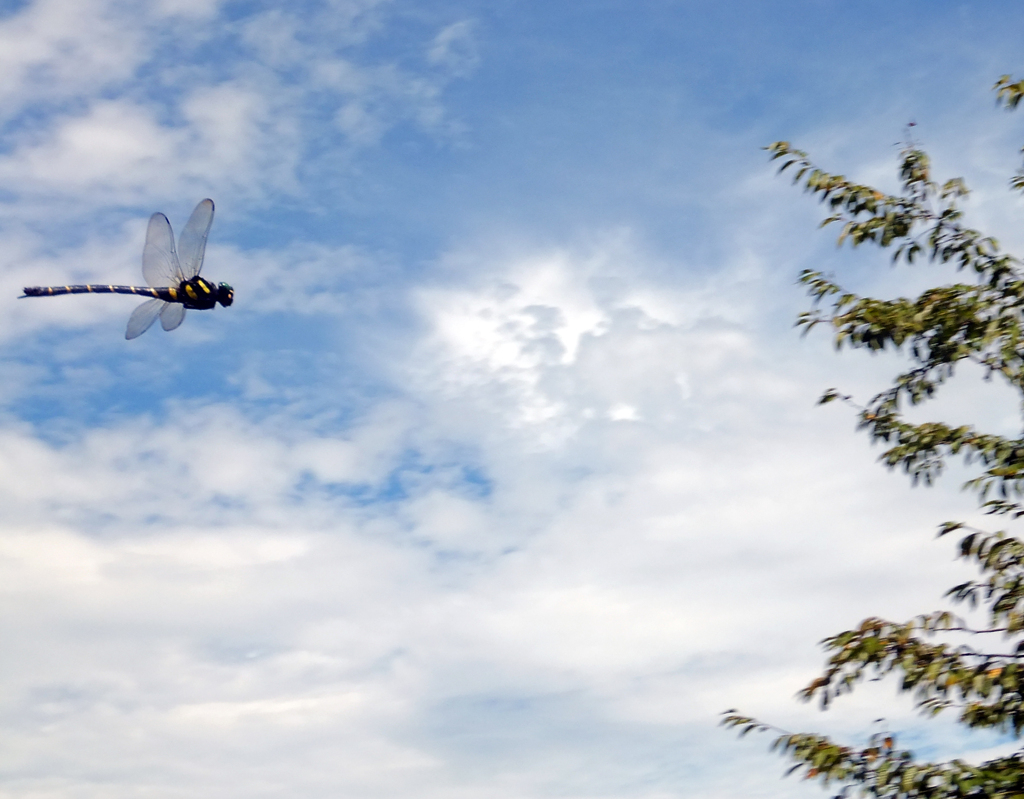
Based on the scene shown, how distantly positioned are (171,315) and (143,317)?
44 centimetres

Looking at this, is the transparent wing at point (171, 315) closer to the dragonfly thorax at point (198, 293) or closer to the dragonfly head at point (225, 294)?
the dragonfly thorax at point (198, 293)

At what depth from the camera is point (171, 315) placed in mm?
15594

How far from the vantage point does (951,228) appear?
44.2 feet

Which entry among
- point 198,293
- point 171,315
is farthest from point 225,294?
point 171,315

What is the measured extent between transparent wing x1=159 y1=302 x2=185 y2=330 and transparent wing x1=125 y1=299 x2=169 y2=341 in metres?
0.06

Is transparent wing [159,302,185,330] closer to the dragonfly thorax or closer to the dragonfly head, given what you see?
the dragonfly thorax

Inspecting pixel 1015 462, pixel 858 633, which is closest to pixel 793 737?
pixel 858 633

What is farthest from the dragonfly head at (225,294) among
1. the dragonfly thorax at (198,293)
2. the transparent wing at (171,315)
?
the transparent wing at (171,315)

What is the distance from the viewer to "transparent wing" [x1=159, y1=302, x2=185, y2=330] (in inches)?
610

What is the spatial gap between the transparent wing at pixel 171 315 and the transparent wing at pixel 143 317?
0.06 metres

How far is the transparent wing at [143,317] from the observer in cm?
1555

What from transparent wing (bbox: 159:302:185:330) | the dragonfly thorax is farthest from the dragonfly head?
transparent wing (bbox: 159:302:185:330)

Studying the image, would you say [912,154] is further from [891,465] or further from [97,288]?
[97,288]

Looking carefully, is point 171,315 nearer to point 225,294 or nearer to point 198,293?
point 198,293
